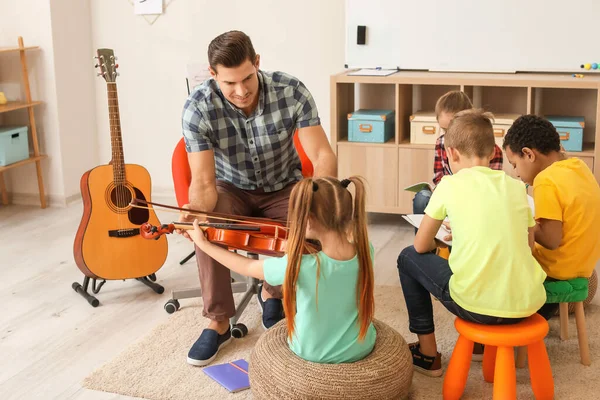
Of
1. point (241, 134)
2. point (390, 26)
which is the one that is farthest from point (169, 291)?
point (390, 26)

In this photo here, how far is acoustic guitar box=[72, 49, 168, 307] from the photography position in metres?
3.07

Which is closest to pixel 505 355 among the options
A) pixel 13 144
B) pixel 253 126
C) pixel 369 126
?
pixel 253 126

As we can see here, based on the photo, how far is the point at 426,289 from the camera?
2.35 m

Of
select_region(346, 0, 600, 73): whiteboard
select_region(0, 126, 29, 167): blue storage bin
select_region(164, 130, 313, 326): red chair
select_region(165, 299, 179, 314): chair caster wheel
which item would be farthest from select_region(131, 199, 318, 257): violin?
select_region(0, 126, 29, 167): blue storage bin

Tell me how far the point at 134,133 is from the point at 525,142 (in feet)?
9.32

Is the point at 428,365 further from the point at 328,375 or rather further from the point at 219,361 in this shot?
the point at 219,361

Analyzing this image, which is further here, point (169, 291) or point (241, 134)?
point (169, 291)

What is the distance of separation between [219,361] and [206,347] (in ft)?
0.21

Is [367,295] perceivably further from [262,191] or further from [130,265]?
[130,265]

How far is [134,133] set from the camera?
15.3ft

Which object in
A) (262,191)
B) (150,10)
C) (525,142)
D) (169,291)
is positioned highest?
(150,10)

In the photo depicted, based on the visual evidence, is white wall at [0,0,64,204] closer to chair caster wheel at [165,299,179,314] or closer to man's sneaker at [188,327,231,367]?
chair caster wheel at [165,299,179,314]

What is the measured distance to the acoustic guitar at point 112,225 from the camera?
3.07 m

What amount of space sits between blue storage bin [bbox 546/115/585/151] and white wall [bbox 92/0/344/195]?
1.20 meters
